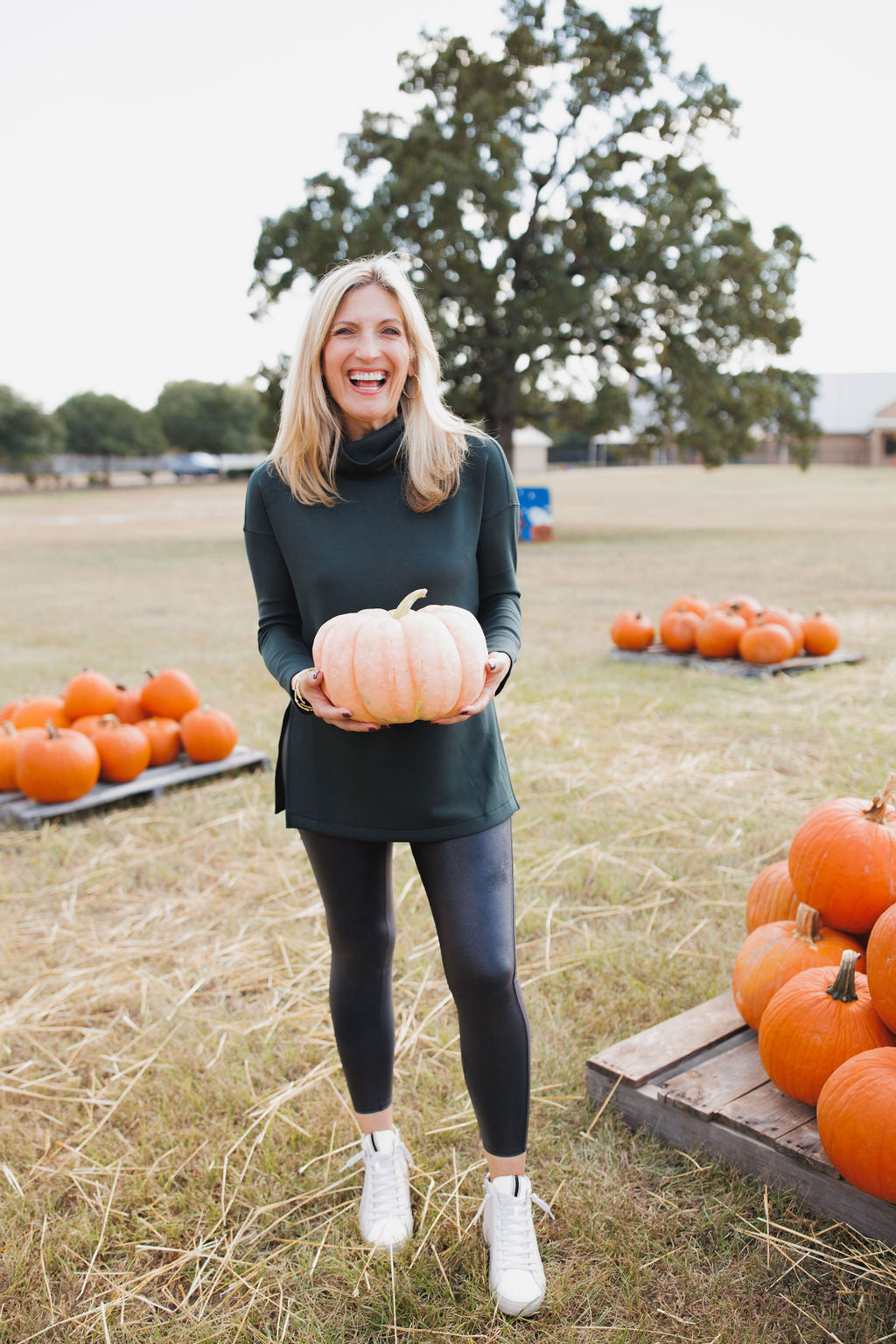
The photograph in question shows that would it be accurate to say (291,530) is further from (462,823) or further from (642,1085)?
(642,1085)

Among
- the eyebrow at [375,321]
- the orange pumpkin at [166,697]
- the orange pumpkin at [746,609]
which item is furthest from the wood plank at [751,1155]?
the orange pumpkin at [746,609]

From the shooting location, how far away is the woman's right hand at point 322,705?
2.07m

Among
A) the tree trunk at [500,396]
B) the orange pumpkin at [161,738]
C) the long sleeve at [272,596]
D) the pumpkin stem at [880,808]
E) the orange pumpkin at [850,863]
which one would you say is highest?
the tree trunk at [500,396]

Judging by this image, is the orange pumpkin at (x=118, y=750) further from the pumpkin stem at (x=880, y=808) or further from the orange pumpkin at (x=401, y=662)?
the pumpkin stem at (x=880, y=808)

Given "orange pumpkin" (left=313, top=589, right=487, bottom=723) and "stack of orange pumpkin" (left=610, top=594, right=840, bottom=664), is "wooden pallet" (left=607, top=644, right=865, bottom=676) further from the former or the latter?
"orange pumpkin" (left=313, top=589, right=487, bottom=723)

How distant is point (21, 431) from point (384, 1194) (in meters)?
84.9

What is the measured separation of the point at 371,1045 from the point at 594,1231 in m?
0.67

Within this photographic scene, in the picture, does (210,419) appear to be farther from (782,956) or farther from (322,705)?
(322,705)

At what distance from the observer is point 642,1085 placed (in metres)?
2.69

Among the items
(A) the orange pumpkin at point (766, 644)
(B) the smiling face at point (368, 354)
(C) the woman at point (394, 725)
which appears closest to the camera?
(C) the woman at point (394, 725)

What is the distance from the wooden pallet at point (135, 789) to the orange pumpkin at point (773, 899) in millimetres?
3457

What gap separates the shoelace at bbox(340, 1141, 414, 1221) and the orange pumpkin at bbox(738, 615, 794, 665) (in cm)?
600

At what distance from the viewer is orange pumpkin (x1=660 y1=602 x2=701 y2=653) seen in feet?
27.4

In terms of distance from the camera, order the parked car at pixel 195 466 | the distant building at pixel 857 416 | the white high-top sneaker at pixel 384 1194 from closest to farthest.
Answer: the white high-top sneaker at pixel 384 1194 → the distant building at pixel 857 416 → the parked car at pixel 195 466
